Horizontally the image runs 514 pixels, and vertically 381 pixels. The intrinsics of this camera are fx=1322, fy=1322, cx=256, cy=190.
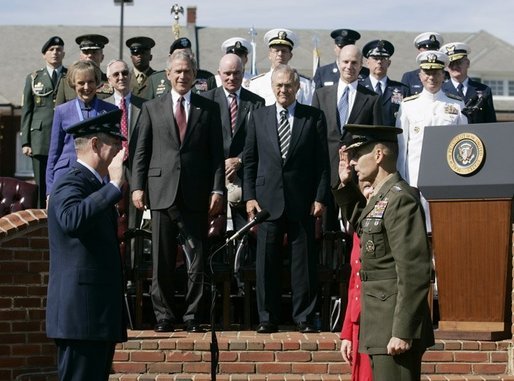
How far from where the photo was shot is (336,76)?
13.6 metres

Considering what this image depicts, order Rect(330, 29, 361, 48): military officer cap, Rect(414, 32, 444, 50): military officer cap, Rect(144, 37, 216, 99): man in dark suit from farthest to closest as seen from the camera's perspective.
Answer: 1. Rect(414, 32, 444, 50): military officer cap
2. Rect(330, 29, 361, 48): military officer cap
3. Rect(144, 37, 216, 99): man in dark suit

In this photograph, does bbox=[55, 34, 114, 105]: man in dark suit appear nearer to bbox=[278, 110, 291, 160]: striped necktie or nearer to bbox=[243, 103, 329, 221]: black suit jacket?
bbox=[243, 103, 329, 221]: black suit jacket

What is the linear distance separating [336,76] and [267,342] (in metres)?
3.69

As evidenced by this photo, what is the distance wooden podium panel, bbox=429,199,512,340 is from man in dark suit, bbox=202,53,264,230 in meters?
2.12

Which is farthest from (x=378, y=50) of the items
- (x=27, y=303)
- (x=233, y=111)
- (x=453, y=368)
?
(x=27, y=303)

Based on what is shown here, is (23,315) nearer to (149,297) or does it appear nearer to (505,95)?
(149,297)

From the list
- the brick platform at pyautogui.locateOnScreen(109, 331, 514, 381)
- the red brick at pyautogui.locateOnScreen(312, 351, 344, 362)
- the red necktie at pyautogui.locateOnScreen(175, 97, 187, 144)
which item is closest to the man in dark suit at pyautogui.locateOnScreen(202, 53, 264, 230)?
the red necktie at pyautogui.locateOnScreen(175, 97, 187, 144)

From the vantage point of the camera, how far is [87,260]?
770 cm

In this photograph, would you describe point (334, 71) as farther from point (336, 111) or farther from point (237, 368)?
point (237, 368)

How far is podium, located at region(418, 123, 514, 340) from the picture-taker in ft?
35.8

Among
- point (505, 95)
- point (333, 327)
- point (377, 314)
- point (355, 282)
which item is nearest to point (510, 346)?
point (333, 327)

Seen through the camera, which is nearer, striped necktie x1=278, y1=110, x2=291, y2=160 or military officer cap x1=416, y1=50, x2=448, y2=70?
striped necktie x1=278, y1=110, x2=291, y2=160

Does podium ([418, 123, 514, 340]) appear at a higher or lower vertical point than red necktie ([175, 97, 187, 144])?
lower

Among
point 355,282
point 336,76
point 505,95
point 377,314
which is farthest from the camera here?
point 505,95
